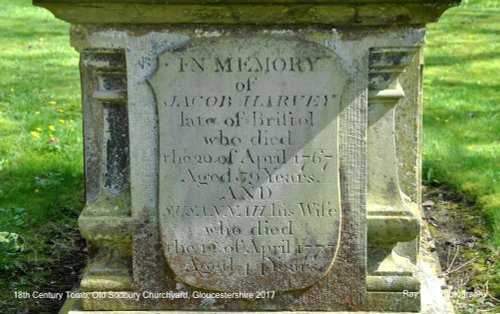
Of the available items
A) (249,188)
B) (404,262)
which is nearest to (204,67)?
(249,188)

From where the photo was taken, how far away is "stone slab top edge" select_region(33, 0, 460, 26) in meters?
3.27

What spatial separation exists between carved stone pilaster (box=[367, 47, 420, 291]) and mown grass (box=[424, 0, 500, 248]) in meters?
1.21

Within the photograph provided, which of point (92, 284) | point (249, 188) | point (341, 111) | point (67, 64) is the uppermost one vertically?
point (67, 64)

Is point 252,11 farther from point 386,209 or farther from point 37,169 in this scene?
point 37,169

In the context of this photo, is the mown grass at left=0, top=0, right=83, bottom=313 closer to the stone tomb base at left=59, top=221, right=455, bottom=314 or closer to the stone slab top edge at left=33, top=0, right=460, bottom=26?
the stone tomb base at left=59, top=221, right=455, bottom=314

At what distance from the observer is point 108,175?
3615 millimetres

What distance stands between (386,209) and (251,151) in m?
0.63

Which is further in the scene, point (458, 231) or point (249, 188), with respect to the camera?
point (458, 231)

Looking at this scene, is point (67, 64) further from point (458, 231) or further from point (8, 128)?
point (458, 231)

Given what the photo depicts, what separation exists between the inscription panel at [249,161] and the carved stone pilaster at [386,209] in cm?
18

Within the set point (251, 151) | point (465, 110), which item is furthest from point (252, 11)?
point (465, 110)

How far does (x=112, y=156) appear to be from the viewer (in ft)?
11.8

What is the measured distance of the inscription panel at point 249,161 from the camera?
3.40 m

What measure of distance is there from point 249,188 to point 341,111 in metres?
0.49
